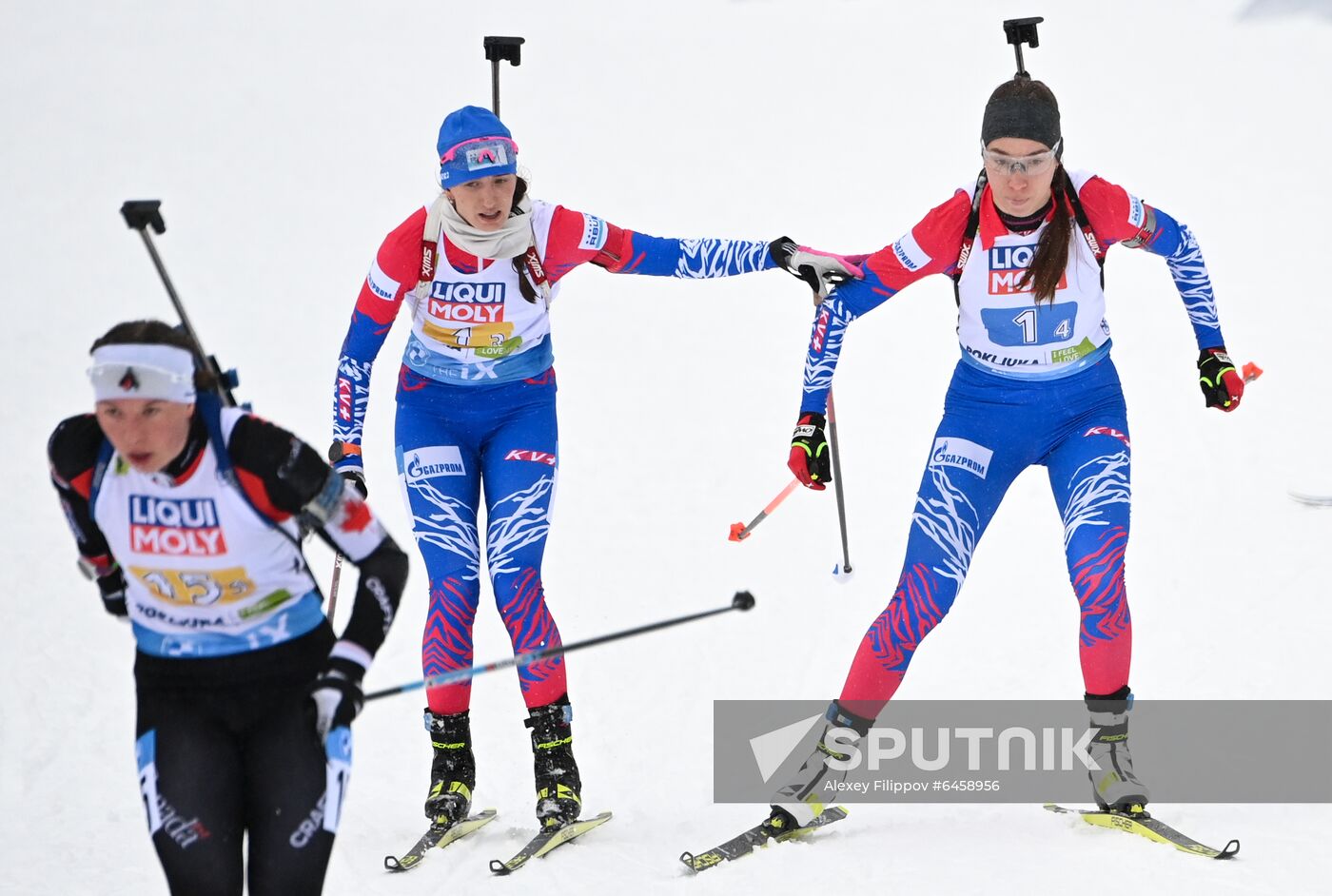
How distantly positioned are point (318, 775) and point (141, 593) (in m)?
0.58

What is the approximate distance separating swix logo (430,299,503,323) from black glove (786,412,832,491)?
41.6 inches

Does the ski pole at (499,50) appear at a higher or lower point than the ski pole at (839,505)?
higher

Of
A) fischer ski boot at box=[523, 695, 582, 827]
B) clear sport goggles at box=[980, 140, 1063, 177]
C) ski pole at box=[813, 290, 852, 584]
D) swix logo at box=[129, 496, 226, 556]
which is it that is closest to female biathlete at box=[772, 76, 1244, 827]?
clear sport goggles at box=[980, 140, 1063, 177]

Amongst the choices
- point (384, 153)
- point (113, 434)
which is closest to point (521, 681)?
point (113, 434)

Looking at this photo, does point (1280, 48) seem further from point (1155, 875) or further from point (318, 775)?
point (318, 775)

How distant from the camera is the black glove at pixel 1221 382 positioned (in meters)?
4.97

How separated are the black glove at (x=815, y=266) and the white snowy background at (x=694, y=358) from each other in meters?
1.78

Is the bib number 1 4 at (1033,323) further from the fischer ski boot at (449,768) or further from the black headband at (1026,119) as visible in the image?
A: the fischer ski boot at (449,768)

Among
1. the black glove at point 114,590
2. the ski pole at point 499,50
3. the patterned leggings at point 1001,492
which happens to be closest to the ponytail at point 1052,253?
the patterned leggings at point 1001,492

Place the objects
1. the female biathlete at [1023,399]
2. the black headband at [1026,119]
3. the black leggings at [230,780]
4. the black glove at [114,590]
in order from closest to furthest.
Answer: the black leggings at [230,780]
the black glove at [114,590]
the black headband at [1026,119]
the female biathlete at [1023,399]

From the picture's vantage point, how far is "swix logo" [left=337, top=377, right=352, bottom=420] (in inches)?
199

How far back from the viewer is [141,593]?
3.52m

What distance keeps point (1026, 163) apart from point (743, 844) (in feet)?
7.38

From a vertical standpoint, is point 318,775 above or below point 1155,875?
above
